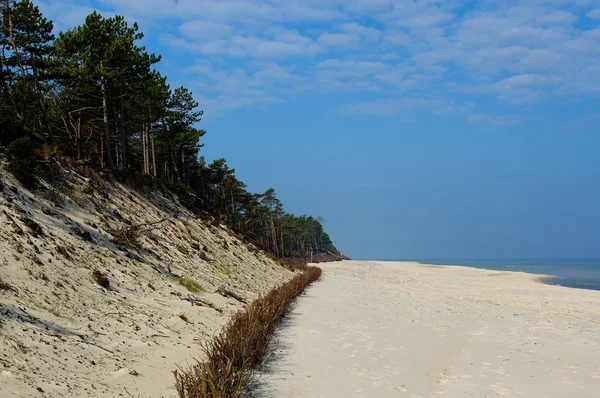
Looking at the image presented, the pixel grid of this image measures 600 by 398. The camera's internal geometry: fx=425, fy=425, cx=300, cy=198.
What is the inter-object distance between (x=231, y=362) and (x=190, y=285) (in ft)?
23.1

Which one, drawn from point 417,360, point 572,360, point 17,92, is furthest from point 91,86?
point 572,360

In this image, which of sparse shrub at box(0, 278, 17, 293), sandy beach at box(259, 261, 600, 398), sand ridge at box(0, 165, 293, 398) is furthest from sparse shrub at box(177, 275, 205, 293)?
sparse shrub at box(0, 278, 17, 293)

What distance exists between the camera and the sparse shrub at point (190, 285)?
12.2m

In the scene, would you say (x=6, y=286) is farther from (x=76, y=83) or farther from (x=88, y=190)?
A: (x=76, y=83)

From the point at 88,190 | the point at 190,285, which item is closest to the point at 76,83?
the point at 88,190

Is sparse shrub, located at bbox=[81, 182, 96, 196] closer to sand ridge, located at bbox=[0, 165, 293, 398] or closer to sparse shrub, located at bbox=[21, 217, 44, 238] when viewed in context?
sand ridge, located at bbox=[0, 165, 293, 398]

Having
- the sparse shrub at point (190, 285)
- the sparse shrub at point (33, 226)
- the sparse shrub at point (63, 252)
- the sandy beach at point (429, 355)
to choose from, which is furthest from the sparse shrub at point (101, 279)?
the sandy beach at point (429, 355)

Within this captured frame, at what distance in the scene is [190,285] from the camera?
40.4ft

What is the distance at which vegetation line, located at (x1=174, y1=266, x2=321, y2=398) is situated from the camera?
4.99 meters

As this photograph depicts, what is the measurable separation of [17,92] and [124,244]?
738 inches

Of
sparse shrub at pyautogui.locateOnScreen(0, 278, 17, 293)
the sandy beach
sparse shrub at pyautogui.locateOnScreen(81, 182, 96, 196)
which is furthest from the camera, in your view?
sparse shrub at pyautogui.locateOnScreen(81, 182, 96, 196)

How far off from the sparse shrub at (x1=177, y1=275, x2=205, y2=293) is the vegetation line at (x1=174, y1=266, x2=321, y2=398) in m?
2.36

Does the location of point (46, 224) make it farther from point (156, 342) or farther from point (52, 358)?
point (52, 358)

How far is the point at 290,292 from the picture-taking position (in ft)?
59.1
